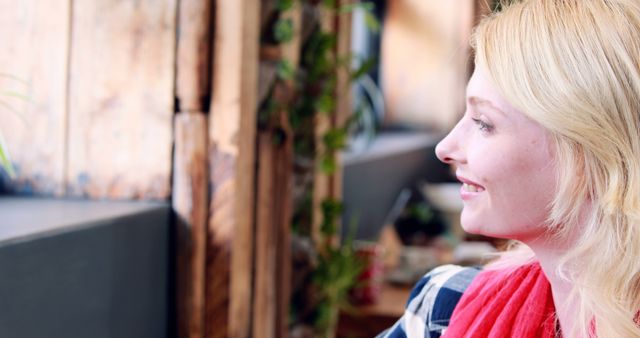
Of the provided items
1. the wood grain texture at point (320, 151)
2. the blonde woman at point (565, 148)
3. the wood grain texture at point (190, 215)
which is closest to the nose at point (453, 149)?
the blonde woman at point (565, 148)

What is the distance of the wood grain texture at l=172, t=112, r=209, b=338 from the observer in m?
1.53

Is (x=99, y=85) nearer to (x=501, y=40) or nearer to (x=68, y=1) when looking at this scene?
(x=68, y=1)

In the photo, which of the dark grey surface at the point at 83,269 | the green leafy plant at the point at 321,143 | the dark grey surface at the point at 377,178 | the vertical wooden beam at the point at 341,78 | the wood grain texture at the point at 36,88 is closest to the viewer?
the dark grey surface at the point at 83,269

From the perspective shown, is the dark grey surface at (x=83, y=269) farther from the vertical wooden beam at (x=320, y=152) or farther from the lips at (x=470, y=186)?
the vertical wooden beam at (x=320, y=152)

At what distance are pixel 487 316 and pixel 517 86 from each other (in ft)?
1.17

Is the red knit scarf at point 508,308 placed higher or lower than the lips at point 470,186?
lower

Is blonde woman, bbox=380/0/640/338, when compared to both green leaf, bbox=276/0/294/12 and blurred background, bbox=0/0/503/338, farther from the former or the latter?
green leaf, bbox=276/0/294/12

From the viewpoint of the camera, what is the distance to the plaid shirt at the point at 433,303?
1179mm

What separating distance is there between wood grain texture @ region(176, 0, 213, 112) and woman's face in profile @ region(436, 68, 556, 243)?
0.71m

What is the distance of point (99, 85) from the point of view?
4.99 feet

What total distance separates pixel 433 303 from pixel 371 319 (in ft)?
4.80

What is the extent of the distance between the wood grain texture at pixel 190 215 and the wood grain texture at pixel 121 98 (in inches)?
1.1

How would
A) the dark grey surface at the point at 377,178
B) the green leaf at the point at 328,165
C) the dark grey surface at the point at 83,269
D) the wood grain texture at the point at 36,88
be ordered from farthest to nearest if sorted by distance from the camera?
the dark grey surface at the point at 377,178 → the green leaf at the point at 328,165 → the wood grain texture at the point at 36,88 → the dark grey surface at the point at 83,269

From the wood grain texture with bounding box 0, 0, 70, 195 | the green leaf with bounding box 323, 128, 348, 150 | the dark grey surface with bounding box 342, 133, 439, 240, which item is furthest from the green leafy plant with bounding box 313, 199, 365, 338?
the wood grain texture with bounding box 0, 0, 70, 195
